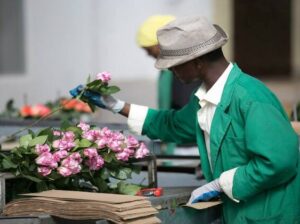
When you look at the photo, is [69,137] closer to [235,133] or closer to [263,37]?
[235,133]

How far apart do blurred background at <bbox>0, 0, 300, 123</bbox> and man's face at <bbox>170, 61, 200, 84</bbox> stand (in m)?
7.20

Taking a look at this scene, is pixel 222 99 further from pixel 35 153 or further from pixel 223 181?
pixel 35 153

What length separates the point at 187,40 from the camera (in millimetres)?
3916

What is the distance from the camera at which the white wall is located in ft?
37.5

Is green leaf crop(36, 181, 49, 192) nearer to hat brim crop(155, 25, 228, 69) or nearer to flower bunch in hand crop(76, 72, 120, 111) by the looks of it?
flower bunch in hand crop(76, 72, 120, 111)

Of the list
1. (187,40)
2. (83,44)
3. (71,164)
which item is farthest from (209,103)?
(83,44)

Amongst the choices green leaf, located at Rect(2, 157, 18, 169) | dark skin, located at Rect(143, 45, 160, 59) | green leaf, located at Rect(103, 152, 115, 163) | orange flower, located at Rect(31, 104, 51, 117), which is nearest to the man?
green leaf, located at Rect(103, 152, 115, 163)

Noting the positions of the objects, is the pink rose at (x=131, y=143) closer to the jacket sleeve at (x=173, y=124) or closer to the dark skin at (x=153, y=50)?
the jacket sleeve at (x=173, y=124)

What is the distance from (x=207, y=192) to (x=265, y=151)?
13.7 inches

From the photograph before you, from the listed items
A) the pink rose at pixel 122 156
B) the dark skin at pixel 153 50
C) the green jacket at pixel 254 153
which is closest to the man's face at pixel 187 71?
the green jacket at pixel 254 153

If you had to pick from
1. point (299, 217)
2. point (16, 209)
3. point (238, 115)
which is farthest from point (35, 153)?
point (299, 217)

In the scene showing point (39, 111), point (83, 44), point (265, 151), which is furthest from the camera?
point (83, 44)

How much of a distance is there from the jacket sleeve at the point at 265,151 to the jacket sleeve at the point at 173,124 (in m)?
0.59

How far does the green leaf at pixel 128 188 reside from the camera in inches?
161
